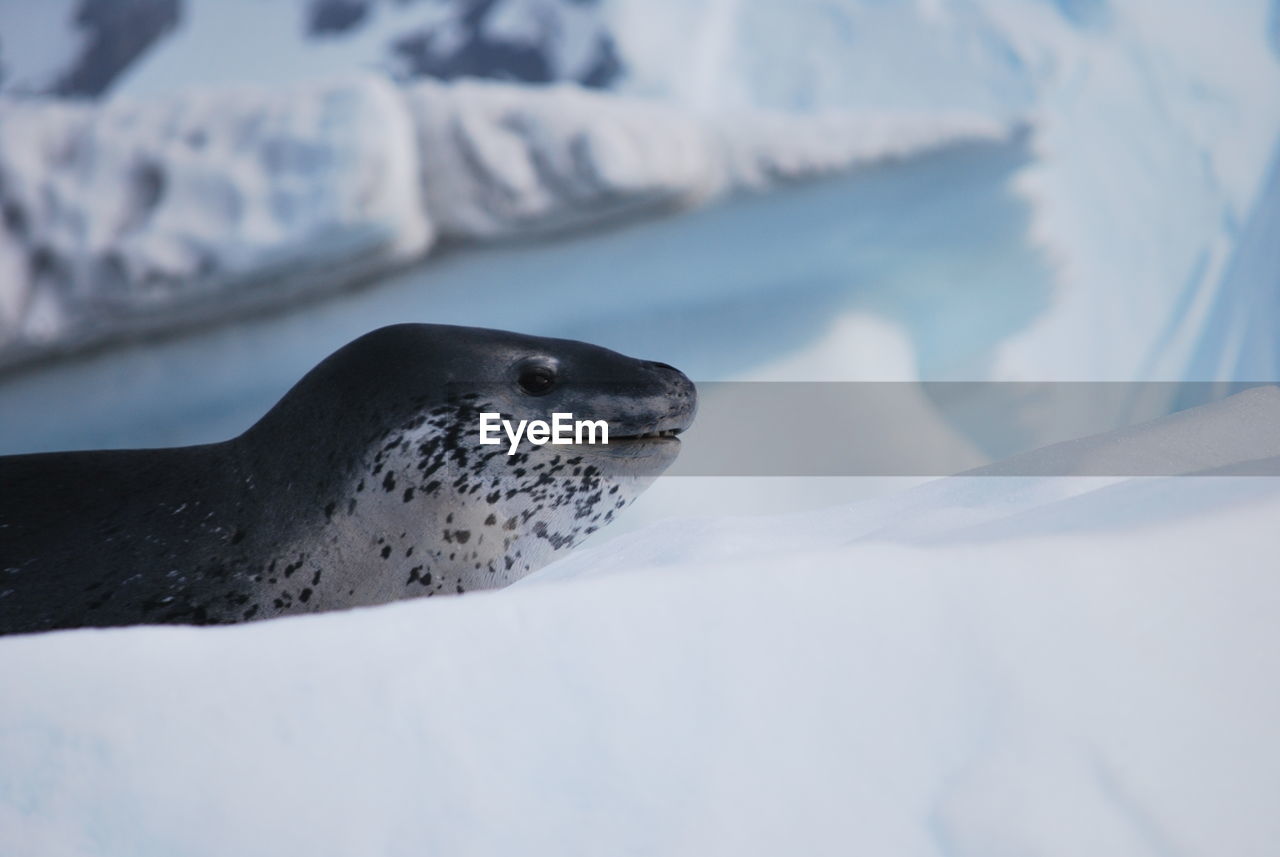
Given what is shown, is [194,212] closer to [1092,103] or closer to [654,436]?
[654,436]

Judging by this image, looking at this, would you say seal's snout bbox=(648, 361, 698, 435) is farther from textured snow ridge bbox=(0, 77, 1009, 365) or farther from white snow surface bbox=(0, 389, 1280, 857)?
textured snow ridge bbox=(0, 77, 1009, 365)

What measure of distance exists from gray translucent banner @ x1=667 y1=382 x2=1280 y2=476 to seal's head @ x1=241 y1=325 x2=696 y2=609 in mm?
297

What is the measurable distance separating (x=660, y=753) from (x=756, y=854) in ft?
0.17

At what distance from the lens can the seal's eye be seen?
864 millimetres

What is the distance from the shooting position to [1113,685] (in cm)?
43

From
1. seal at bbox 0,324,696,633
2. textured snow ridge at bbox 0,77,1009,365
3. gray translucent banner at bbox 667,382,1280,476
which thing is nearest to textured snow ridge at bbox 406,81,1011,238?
textured snow ridge at bbox 0,77,1009,365

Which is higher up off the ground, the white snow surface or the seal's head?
the white snow surface

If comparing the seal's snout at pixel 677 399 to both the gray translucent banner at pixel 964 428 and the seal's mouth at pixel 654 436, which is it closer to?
the seal's mouth at pixel 654 436

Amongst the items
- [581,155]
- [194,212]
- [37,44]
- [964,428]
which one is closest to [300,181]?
[194,212]

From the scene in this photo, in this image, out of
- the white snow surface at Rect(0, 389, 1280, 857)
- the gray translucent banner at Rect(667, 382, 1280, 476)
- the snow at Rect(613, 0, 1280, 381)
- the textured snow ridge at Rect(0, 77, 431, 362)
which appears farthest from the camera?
the snow at Rect(613, 0, 1280, 381)

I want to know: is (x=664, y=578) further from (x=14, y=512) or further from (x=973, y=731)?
(x=14, y=512)

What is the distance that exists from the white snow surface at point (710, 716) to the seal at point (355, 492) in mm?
351

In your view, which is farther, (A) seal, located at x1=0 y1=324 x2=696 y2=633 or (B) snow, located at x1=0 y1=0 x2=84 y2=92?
(B) snow, located at x1=0 y1=0 x2=84 y2=92

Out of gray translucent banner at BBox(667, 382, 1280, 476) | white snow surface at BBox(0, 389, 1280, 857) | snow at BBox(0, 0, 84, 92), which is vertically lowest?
gray translucent banner at BBox(667, 382, 1280, 476)
